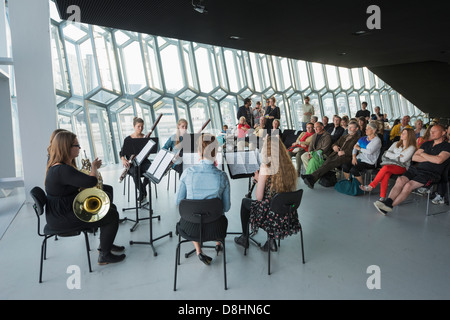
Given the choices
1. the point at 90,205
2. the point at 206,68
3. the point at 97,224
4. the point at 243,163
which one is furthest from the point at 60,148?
the point at 206,68

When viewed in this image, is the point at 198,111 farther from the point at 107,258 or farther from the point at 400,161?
the point at 107,258

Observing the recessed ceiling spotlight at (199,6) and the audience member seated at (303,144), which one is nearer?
the recessed ceiling spotlight at (199,6)

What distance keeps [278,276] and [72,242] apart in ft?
7.20

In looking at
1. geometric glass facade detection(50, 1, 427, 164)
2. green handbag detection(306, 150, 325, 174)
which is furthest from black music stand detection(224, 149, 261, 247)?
geometric glass facade detection(50, 1, 427, 164)

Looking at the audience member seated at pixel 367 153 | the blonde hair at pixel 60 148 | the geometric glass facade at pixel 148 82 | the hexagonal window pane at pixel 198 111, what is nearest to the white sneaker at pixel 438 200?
the audience member seated at pixel 367 153

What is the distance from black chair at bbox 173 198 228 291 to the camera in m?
2.15

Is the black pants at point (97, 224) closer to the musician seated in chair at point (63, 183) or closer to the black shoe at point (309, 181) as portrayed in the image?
the musician seated in chair at point (63, 183)

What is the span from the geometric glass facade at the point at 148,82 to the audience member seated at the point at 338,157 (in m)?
4.47

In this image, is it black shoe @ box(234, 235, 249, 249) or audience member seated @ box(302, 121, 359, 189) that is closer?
black shoe @ box(234, 235, 249, 249)

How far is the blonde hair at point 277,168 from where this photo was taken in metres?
2.52

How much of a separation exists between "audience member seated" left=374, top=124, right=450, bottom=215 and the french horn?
3.31 m

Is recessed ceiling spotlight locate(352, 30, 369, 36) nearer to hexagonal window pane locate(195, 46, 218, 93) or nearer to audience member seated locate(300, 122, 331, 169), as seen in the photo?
audience member seated locate(300, 122, 331, 169)

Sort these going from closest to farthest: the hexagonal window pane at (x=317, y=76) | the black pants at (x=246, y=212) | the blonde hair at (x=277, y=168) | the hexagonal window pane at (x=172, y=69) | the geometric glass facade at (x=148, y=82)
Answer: the blonde hair at (x=277, y=168) → the black pants at (x=246, y=212) → the geometric glass facade at (x=148, y=82) → the hexagonal window pane at (x=172, y=69) → the hexagonal window pane at (x=317, y=76)

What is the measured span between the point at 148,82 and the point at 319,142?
6.24 m
